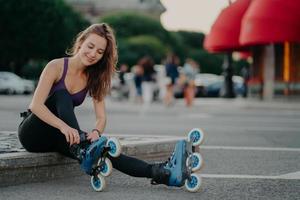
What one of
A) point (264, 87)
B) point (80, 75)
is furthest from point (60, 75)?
point (264, 87)

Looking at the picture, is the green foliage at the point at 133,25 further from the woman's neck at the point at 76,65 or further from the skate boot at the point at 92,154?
the skate boot at the point at 92,154

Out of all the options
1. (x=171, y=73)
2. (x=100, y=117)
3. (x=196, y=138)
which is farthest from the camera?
(x=171, y=73)

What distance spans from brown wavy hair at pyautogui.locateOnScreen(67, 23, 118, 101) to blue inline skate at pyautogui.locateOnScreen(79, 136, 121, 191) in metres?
0.71

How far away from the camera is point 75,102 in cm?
599

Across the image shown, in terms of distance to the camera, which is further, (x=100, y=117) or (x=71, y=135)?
(x=100, y=117)

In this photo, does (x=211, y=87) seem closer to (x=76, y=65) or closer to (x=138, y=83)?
(x=138, y=83)

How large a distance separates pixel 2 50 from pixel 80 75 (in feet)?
151

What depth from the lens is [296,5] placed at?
23.7 meters

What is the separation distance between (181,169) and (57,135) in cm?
112

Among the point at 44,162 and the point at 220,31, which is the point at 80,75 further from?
the point at 220,31

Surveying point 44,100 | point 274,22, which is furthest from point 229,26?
point 44,100

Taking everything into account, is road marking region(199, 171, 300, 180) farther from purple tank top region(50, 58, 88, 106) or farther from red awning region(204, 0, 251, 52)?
red awning region(204, 0, 251, 52)

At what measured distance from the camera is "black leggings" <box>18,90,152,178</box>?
18.5 feet

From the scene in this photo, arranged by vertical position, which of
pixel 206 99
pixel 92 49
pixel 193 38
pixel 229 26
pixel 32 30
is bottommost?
pixel 206 99
